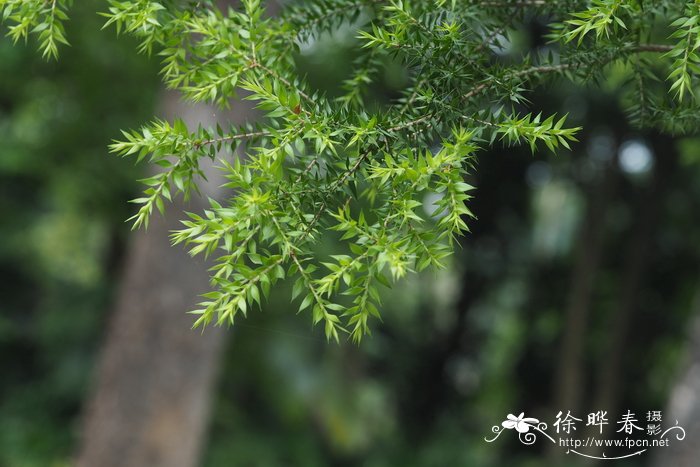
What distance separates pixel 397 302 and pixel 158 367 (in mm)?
4874

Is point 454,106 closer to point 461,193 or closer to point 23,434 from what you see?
point 461,193

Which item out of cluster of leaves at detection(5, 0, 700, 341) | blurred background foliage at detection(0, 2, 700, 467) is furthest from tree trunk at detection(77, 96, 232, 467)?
cluster of leaves at detection(5, 0, 700, 341)

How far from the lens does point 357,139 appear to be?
41.7 inches

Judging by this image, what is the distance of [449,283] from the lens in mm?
10031

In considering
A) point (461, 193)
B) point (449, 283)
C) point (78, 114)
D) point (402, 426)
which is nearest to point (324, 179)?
point (461, 193)

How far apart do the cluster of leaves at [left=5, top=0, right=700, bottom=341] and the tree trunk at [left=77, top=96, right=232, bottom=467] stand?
130 inches

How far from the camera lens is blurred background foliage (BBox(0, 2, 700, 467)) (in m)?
6.30

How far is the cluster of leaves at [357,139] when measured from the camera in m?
1.01

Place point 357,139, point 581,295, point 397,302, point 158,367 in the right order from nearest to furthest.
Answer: point 357,139 < point 158,367 < point 581,295 < point 397,302

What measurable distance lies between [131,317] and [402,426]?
4.43 meters

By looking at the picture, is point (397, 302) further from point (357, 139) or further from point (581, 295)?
point (357, 139)

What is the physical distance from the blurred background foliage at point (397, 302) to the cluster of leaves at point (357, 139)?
435 cm

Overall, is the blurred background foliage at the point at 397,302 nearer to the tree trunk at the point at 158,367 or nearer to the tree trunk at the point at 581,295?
the tree trunk at the point at 581,295

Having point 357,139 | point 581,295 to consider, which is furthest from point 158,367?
point 581,295
